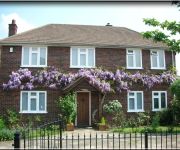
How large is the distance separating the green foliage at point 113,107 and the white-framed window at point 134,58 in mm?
3286

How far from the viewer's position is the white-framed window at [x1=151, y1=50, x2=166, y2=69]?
2827cm

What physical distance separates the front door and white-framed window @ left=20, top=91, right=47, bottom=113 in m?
2.46

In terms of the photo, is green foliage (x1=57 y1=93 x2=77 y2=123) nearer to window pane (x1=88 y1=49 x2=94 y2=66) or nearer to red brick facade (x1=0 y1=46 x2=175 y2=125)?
red brick facade (x1=0 y1=46 x2=175 y2=125)

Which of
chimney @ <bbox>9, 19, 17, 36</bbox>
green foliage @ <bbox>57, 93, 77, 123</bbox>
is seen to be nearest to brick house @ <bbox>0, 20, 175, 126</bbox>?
chimney @ <bbox>9, 19, 17, 36</bbox>

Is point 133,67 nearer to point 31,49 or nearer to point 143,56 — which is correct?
point 143,56

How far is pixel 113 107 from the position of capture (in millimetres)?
25906

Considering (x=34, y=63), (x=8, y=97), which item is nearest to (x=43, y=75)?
(x=34, y=63)

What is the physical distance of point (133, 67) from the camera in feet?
90.9

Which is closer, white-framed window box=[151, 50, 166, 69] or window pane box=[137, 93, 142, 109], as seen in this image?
window pane box=[137, 93, 142, 109]

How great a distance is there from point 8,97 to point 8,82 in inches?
41.9

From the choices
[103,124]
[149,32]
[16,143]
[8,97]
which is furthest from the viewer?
[8,97]

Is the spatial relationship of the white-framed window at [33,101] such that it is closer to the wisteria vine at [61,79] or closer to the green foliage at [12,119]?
the wisteria vine at [61,79]

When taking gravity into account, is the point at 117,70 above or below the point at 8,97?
above

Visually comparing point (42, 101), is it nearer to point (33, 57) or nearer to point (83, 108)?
point (83, 108)
